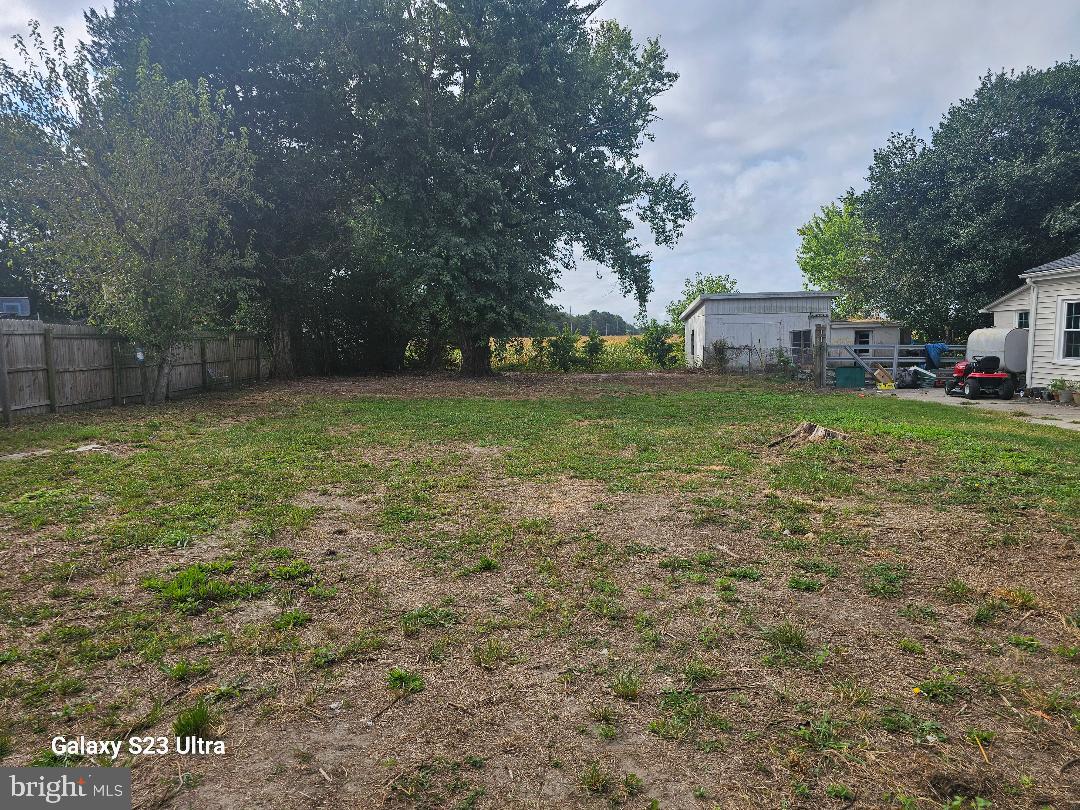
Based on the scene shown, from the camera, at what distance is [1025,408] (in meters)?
12.9

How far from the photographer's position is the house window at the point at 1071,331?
540 inches

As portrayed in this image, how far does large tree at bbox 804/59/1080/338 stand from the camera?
67.9 ft

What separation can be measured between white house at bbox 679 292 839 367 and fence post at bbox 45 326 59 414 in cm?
2048

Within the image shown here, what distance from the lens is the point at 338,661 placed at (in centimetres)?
303

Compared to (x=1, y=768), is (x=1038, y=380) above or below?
above

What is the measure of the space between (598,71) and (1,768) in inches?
937

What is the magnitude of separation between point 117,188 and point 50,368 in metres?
3.86

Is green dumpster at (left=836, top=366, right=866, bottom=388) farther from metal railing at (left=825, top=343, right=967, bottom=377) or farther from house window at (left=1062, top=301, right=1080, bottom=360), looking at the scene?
house window at (left=1062, top=301, right=1080, bottom=360)

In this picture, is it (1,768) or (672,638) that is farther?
(672,638)

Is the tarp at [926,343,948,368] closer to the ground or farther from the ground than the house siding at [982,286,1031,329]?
closer to the ground

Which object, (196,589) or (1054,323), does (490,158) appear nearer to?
(1054,323)

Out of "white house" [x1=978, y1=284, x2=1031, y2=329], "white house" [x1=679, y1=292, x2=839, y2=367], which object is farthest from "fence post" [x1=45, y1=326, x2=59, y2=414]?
"white house" [x1=978, y1=284, x2=1031, y2=329]

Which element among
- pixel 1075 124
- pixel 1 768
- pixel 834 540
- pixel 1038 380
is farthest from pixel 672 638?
pixel 1075 124

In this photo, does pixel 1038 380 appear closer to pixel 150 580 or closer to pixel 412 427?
pixel 412 427
